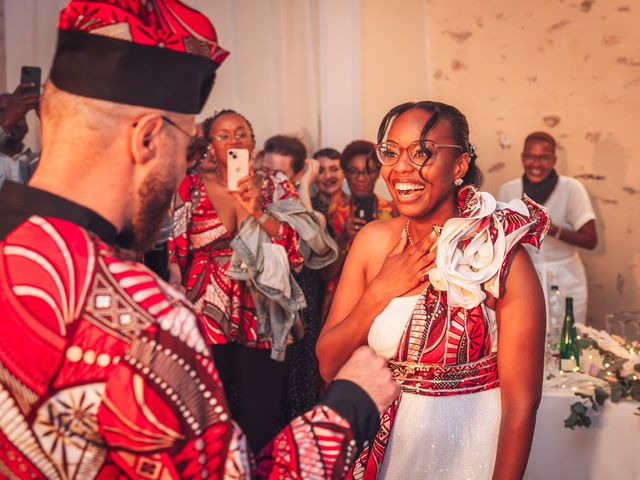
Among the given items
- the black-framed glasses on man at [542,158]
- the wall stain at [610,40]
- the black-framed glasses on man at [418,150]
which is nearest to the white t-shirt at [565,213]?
the black-framed glasses on man at [542,158]

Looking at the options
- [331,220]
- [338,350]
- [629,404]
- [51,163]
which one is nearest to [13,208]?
[51,163]

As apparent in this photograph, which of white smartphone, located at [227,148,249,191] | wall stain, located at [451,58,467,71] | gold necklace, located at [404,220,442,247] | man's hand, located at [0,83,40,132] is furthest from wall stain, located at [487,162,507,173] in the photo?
gold necklace, located at [404,220,442,247]

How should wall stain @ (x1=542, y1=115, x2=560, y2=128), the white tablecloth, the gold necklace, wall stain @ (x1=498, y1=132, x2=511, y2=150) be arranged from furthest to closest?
wall stain @ (x1=498, y1=132, x2=511, y2=150)
wall stain @ (x1=542, y1=115, x2=560, y2=128)
the white tablecloth
the gold necklace

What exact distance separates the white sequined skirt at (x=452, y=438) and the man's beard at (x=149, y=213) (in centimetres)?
102

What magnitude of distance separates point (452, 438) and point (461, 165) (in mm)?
749

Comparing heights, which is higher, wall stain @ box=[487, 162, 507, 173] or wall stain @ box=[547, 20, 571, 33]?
wall stain @ box=[547, 20, 571, 33]

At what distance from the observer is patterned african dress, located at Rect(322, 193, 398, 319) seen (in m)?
4.55

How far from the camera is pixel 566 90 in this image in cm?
582

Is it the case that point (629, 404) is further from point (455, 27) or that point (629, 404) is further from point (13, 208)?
point (455, 27)

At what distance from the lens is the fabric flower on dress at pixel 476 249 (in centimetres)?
183

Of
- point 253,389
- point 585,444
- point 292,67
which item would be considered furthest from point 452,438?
point 292,67

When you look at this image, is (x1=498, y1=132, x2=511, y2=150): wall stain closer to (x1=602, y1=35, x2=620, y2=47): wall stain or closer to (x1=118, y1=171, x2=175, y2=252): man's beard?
(x1=602, y1=35, x2=620, y2=47): wall stain

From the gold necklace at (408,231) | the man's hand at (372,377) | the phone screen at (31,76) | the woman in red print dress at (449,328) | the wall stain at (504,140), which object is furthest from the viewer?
the wall stain at (504,140)

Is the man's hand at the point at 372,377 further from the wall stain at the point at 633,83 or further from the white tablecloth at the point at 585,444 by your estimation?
the wall stain at the point at 633,83
